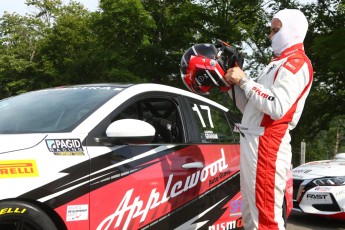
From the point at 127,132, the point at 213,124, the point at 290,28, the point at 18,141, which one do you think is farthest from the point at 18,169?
the point at 213,124

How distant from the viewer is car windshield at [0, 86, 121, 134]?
9.83 ft

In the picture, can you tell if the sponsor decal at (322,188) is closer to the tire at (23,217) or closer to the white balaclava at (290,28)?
the white balaclava at (290,28)

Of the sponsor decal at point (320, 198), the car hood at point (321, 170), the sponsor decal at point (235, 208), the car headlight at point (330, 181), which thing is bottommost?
the sponsor decal at point (320, 198)

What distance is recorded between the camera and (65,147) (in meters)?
2.78

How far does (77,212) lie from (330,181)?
15.5 ft

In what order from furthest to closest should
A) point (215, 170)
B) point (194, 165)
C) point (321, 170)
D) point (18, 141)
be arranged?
point (321, 170) → point (215, 170) → point (194, 165) → point (18, 141)

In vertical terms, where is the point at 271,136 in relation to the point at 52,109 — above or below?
below

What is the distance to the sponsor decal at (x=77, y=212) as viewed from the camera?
2682 millimetres

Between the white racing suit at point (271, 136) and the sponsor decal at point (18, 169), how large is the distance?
1280mm

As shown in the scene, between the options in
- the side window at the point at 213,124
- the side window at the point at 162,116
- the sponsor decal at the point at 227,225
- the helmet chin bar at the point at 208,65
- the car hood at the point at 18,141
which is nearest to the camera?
the car hood at the point at 18,141

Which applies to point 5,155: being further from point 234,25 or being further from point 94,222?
point 234,25

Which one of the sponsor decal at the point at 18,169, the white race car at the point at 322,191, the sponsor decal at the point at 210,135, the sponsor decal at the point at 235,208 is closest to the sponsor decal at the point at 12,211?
the sponsor decal at the point at 18,169

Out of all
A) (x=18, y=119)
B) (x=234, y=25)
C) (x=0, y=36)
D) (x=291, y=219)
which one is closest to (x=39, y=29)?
(x=0, y=36)

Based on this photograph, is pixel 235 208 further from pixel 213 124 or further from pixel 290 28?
pixel 290 28
